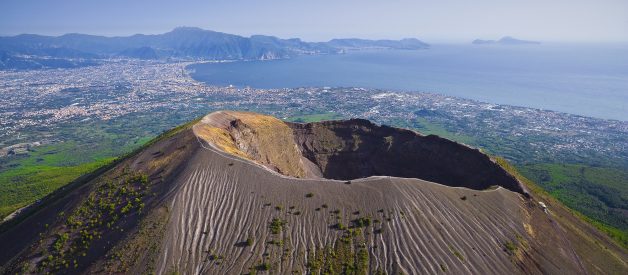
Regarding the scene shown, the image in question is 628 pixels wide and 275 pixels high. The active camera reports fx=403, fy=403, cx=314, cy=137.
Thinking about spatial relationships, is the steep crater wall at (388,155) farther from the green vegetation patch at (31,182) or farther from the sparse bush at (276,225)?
the green vegetation patch at (31,182)

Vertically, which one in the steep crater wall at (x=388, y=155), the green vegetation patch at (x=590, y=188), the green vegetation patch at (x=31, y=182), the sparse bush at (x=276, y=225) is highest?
the sparse bush at (x=276, y=225)

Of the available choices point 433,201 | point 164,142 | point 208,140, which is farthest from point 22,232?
point 433,201

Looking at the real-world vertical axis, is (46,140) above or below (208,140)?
below

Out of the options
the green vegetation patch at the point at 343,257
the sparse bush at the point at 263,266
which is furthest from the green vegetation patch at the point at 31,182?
the green vegetation patch at the point at 343,257

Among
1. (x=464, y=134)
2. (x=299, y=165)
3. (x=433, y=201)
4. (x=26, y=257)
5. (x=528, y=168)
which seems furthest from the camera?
(x=464, y=134)

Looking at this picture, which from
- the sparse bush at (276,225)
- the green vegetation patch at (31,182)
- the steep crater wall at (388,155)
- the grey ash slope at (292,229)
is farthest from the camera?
the green vegetation patch at (31,182)

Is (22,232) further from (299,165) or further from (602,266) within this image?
(602,266)

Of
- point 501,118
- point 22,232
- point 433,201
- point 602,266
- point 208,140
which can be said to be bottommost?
point 501,118

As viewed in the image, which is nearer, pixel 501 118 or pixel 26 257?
pixel 26 257

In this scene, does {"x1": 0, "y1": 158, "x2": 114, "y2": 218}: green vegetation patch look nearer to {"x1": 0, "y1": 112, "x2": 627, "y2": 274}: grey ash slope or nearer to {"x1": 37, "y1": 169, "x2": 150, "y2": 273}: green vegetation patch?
{"x1": 37, "y1": 169, "x2": 150, "y2": 273}: green vegetation patch

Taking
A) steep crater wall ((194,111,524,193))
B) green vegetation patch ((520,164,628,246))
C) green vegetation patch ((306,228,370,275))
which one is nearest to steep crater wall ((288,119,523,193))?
steep crater wall ((194,111,524,193))
